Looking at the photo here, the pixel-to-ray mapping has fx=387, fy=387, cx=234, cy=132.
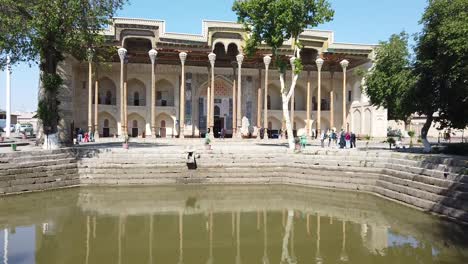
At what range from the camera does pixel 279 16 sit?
18797 millimetres

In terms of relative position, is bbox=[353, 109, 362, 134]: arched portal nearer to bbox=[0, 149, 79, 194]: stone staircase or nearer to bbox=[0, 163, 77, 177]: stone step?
bbox=[0, 149, 79, 194]: stone staircase

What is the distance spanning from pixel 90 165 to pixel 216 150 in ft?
17.8

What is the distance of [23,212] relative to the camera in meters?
11.0

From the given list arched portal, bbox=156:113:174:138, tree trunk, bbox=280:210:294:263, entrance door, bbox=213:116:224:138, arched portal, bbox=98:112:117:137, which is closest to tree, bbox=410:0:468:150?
tree trunk, bbox=280:210:294:263

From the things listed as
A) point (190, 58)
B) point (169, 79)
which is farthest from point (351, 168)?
point (169, 79)

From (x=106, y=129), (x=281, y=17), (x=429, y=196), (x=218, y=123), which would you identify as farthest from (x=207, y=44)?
(x=429, y=196)

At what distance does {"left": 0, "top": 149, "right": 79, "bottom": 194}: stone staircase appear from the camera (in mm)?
13656

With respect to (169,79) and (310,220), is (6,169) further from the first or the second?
(169,79)

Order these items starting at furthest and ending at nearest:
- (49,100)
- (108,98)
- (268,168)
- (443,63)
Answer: (108,98) → (268,168) → (49,100) → (443,63)

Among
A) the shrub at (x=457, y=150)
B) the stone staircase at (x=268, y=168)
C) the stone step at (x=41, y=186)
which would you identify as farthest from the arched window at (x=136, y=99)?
the shrub at (x=457, y=150)

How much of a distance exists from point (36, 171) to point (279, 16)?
12.7m

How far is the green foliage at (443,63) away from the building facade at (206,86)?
16.4 meters

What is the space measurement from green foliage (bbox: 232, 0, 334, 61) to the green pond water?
29.9ft

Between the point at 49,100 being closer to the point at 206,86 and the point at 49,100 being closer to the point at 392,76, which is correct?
the point at 392,76
